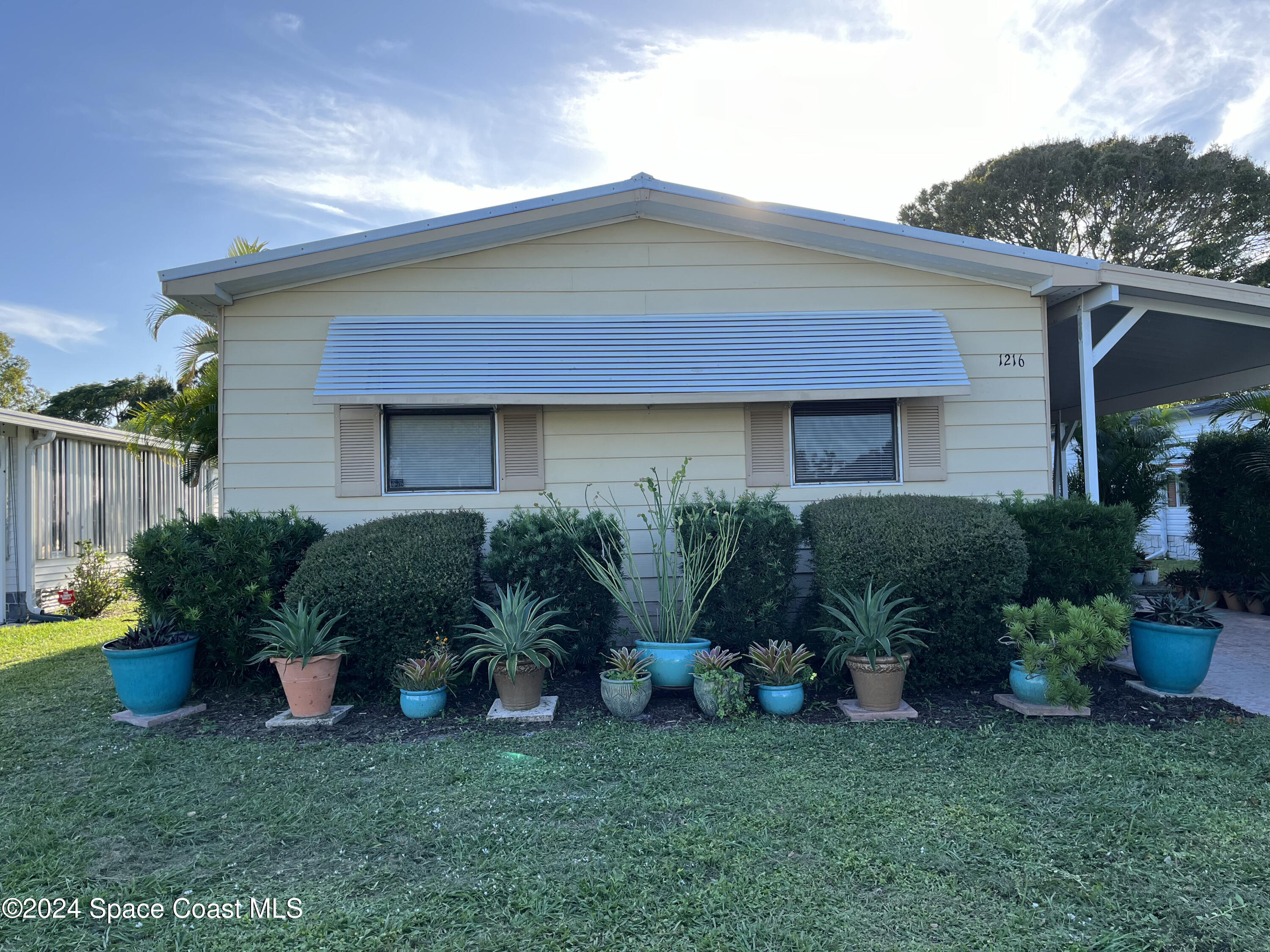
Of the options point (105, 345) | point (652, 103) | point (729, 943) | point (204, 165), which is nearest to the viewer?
point (729, 943)

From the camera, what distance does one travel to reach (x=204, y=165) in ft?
33.6

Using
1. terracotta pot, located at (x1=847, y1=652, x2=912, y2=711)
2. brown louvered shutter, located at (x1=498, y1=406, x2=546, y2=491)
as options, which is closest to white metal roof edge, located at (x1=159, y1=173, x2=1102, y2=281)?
brown louvered shutter, located at (x1=498, y1=406, x2=546, y2=491)

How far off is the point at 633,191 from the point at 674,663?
3880 millimetres

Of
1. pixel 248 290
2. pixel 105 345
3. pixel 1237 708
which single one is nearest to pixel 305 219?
pixel 248 290

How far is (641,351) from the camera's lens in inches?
243

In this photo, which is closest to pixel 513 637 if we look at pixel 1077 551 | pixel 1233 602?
pixel 1077 551

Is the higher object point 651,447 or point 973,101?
point 973,101

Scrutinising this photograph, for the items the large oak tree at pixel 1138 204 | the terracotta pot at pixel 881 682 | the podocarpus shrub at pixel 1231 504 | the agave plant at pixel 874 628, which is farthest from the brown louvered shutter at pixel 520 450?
the large oak tree at pixel 1138 204

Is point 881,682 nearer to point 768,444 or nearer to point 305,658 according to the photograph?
point 768,444

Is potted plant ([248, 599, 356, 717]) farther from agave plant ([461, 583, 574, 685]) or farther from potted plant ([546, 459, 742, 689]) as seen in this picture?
potted plant ([546, 459, 742, 689])

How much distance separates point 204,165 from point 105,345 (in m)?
17.9

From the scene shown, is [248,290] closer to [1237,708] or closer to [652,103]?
[652,103]

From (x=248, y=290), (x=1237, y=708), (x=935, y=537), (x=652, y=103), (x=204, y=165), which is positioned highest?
(x=204, y=165)

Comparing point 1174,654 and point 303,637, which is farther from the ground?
point 303,637
